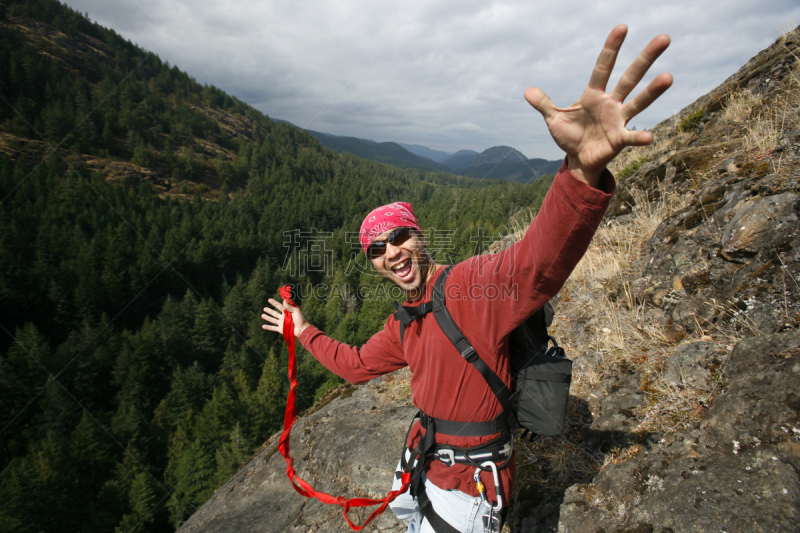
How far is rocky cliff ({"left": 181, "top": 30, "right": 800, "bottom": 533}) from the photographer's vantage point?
74.0 inches

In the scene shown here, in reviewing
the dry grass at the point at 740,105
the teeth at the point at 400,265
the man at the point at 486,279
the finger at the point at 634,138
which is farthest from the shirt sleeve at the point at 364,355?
the dry grass at the point at 740,105

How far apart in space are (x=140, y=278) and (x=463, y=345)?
204 feet

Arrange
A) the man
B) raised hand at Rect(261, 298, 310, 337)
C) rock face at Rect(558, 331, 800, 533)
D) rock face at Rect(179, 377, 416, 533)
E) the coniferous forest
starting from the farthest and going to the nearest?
the coniferous forest → rock face at Rect(179, 377, 416, 533) → raised hand at Rect(261, 298, 310, 337) → rock face at Rect(558, 331, 800, 533) → the man

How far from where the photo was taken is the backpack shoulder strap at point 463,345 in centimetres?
174

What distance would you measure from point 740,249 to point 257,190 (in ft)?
A: 342

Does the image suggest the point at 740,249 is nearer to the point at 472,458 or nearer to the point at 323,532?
the point at 472,458

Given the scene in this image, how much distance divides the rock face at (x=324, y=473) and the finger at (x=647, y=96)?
3.61 m

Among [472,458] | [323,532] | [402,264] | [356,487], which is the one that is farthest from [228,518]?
[402,264]

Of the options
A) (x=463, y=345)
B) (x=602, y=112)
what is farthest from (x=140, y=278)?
(x=602, y=112)

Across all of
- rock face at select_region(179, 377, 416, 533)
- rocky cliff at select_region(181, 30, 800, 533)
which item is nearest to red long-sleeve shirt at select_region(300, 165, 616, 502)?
rocky cliff at select_region(181, 30, 800, 533)

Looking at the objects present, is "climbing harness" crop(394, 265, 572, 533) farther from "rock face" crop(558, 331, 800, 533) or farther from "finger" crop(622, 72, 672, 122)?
"finger" crop(622, 72, 672, 122)

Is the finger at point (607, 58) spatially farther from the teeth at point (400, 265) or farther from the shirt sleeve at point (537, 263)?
the teeth at point (400, 265)

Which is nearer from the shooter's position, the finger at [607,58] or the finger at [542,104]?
the finger at [607,58]

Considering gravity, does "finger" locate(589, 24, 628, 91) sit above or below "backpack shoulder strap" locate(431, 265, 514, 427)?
above
